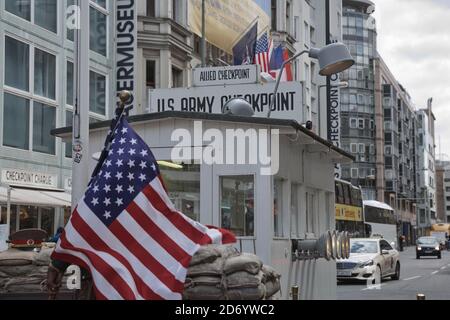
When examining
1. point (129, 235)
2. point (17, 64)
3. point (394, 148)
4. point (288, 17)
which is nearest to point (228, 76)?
point (129, 235)

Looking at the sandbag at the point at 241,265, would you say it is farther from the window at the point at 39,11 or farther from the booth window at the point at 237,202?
the window at the point at 39,11

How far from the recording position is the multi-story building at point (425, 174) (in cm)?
15100

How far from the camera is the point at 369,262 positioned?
27062mm

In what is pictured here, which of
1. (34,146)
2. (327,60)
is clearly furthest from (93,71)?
(327,60)

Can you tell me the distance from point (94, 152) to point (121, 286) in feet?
18.1

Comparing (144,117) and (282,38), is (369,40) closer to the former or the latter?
(282,38)

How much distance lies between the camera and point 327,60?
11.7 m

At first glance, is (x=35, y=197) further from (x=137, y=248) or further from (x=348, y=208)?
(x=137, y=248)

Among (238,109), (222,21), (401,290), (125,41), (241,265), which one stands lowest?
(401,290)

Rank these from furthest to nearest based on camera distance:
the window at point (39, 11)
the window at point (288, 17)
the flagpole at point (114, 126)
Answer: the window at point (288, 17), the window at point (39, 11), the flagpole at point (114, 126)

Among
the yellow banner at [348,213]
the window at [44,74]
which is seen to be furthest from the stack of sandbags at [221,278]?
the yellow banner at [348,213]

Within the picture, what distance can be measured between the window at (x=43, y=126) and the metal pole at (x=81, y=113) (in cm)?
1854

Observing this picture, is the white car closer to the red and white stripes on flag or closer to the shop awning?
the shop awning

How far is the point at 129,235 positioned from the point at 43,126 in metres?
22.8
